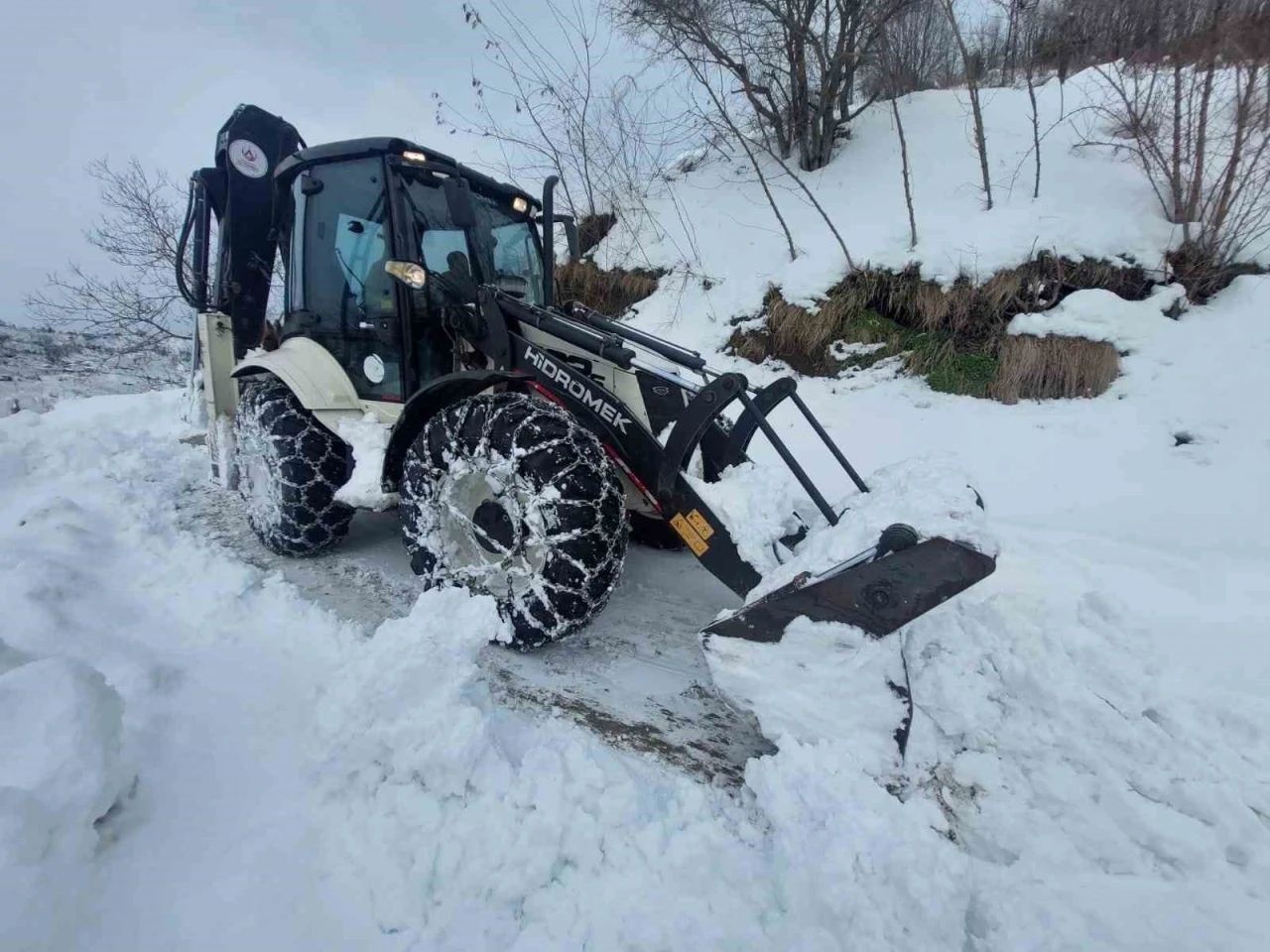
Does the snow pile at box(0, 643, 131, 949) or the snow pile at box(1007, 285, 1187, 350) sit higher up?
the snow pile at box(1007, 285, 1187, 350)

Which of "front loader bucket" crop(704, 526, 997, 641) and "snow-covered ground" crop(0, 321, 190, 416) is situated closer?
"front loader bucket" crop(704, 526, 997, 641)

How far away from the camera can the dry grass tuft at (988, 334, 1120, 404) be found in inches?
214

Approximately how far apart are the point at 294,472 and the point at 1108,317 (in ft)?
20.9

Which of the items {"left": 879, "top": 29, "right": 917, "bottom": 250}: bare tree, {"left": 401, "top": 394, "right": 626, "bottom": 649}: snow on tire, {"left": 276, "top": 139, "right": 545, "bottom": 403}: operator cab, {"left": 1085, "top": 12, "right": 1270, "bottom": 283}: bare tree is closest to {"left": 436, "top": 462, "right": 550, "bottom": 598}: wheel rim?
{"left": 401, "top": 394, "right": 626, "bottom": 649}: snow on tire

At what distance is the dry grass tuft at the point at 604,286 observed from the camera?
8.87m

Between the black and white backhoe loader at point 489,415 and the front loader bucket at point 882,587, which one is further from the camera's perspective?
the black and white backhoe loader at point 489,415

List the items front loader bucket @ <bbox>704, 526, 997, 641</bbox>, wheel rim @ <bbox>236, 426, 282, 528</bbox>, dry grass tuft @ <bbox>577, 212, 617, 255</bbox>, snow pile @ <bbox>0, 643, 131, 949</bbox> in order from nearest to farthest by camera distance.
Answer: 1. snow pile @ <bbox>0, 643, 131, 949</bbox>
2. front loader bucket @ <bbox>704, 526, 997, 641</bbox>
3. wheel rim @ <bbox>236, 426, 282, 528</bbox>
4. dry grass tuft @ <bbox>577, 212, 617, 255</bbox>

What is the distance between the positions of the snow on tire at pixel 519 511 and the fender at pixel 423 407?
0.46 ft

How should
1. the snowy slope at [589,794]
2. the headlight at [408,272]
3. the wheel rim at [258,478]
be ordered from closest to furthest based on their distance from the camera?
the snowy slope at [589,794] → the headlight at [408,272] → the wheel rim at [258,478]

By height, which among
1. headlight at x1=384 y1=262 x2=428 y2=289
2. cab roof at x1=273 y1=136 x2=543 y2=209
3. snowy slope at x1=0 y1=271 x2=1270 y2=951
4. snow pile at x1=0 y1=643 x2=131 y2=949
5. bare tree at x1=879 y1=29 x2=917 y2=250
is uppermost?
bare tree at x1=879 y1=29 x2=917 y2=250

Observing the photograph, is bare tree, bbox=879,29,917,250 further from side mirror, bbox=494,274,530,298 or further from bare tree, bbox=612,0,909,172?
side mirror, bbox=494,274,530,298

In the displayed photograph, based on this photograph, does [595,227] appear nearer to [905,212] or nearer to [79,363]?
[905,212]

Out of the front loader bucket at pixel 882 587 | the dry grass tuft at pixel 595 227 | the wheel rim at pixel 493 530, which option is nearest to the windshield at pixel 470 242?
the wheel rim at pixel 493 530

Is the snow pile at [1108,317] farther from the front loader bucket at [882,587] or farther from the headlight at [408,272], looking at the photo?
the headlight at [408,272]
